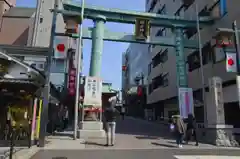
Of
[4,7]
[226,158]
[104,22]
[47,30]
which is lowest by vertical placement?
[226,158]

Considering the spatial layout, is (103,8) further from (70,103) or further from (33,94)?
(70,103)

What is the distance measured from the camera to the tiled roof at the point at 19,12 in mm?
34969

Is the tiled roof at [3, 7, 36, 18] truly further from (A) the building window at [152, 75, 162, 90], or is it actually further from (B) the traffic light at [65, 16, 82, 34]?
(B) the traffic light at [65, 16, 82, 34]

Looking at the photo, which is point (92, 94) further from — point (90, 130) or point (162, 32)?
point (162, 32)

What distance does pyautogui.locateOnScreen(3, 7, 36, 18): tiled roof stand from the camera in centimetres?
3497

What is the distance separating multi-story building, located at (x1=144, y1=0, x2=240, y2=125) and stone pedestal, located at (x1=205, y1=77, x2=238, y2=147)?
2.20 feet

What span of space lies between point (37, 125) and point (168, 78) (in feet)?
67.3

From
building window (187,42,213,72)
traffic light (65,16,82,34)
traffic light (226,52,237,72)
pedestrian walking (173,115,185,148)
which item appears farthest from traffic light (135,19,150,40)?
pedestrian walking (173,115,185,148)

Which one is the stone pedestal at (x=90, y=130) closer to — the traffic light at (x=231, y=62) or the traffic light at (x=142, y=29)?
the traffic light at (x=142, y=29)

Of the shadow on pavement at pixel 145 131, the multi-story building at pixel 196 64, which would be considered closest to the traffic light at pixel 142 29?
the multi-story building at pixel 196 64

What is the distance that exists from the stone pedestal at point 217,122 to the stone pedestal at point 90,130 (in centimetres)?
644

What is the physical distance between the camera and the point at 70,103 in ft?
103

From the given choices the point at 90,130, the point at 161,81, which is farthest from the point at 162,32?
the point at 90,130

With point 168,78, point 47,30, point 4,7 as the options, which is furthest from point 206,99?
point 4,7
